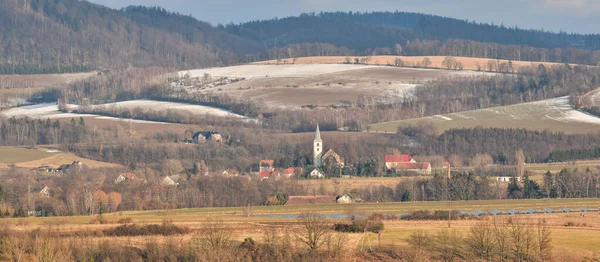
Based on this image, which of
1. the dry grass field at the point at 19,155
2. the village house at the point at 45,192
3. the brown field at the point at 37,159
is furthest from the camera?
the dry grass field at the point at 19,155

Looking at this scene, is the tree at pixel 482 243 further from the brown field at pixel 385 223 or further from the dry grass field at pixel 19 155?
the dry grass field at pixel 19 155

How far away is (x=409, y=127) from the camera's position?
426 feet

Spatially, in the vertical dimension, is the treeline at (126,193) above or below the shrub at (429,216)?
below

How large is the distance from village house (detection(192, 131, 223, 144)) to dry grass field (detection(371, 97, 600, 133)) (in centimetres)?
1787

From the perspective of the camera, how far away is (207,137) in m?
130

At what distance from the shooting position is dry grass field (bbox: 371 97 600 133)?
129125 millimetres

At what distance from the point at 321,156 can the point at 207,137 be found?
759 inches

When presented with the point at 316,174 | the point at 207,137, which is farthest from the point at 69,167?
the point at 316,174

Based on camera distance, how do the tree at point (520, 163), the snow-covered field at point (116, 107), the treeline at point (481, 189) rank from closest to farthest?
the treeline at point (481, 189), the tree at point (520, 163), the snow-covered field at point (116, 107)

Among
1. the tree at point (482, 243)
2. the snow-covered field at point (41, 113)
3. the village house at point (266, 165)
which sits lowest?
the village house at point (266, 165)

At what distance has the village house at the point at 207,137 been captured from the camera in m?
127

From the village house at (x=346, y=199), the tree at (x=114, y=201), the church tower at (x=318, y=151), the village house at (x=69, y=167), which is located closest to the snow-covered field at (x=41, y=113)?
the village house at (x=69, y=167)

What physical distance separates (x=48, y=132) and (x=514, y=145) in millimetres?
57287

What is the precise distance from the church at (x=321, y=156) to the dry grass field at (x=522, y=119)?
13.6 metres
